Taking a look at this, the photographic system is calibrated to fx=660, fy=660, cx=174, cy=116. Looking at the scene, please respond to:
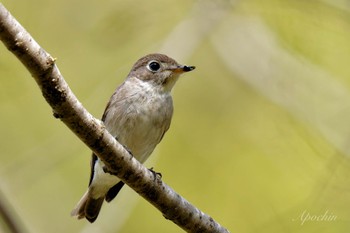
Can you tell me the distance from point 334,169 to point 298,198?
1866mm

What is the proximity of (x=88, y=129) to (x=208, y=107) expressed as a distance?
3.88 meters

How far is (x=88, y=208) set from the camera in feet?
21.0

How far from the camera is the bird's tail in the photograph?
6.38 m

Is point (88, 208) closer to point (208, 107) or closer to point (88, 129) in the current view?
point (208, 107)

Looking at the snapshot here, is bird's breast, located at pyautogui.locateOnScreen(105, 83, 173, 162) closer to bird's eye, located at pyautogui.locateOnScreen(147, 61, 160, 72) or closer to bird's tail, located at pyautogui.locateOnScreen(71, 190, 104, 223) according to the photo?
bird's eye, located at pyautogui.locateOnScreen(147, 61, 160, 72)

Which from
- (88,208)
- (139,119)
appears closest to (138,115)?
(139,119)

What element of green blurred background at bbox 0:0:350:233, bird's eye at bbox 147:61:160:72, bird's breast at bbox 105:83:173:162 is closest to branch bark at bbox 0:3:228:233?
green blurred background at bbox 0:0:350:233

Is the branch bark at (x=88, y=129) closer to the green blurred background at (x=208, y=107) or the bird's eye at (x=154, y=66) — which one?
the green blurred background at (x=208, y=107)

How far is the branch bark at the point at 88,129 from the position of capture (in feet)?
10.6

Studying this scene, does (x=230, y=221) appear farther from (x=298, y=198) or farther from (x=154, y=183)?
(x=154, y=183)

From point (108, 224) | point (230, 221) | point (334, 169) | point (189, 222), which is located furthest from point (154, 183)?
point (230, 221)

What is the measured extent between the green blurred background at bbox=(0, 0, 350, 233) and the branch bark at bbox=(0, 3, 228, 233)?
978mm

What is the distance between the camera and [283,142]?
6.36 meters

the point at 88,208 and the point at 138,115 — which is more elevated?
the point at 138,115
